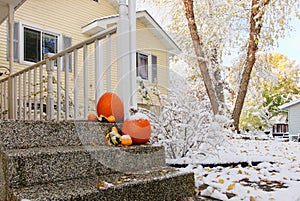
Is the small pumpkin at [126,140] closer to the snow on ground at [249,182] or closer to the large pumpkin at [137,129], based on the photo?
the large pumpkin at [137,129]

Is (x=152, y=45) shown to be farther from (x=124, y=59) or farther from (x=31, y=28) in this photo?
(x=124, y=59)

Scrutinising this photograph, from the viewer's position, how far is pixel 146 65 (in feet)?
25.8

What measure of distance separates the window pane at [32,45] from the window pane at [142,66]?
225 centimetres

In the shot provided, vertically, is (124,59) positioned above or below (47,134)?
above

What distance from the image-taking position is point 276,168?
2945 mm

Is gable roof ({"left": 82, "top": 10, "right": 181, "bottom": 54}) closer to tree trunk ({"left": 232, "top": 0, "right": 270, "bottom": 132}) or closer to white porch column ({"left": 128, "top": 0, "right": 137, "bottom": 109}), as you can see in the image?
tree trunk ({"left": 232, "top": 0, "right": 270, "bottom": 132})

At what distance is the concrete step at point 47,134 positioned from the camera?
1724 mm

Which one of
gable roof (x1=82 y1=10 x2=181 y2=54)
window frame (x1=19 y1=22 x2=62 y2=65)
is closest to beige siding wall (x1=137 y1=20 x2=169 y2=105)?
gable roof (x1=82 y1=10 x2=181 y2=54)

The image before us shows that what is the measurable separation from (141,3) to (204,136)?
8.19 meters

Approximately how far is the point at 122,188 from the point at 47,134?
64cm

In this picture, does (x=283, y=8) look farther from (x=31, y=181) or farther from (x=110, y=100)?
(x=31, y=181)

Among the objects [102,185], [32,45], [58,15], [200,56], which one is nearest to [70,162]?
[102,185]

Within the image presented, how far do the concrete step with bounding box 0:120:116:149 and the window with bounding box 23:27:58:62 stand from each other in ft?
13.7

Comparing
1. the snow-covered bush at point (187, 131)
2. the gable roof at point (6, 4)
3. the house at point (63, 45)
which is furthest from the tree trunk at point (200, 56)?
the gable roof at point (6, 4)
